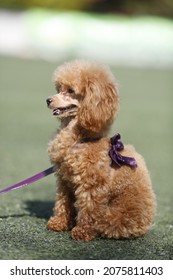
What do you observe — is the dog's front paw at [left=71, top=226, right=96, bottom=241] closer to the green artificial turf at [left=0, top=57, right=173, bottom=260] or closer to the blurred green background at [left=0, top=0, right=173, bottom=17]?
the green artificial turf at [left=0, top=57, right=173, bottom=260]

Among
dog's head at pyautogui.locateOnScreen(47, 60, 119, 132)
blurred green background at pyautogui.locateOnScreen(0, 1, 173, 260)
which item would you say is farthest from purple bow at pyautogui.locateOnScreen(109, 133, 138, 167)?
blurred green background at pyautogui.locateOnScreen(0, 1, 173, 260)

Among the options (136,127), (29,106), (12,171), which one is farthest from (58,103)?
(29,106)

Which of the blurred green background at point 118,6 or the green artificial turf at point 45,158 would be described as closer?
the green artificial turf at point 45,158

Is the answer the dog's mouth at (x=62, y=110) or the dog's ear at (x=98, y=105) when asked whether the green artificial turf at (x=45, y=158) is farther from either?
the dog's mouth at (x=62, y=110)

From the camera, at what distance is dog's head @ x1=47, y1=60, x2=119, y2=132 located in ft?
12.5

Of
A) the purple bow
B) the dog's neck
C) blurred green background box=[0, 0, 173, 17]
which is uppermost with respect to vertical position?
blurred green background box=[0, 0, 173, 17]

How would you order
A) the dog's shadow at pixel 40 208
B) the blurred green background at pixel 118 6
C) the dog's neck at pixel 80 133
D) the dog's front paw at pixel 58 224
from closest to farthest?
the dog's neck at pixel 80 133, the dog's front paw at pixel 58 224, the dog's shadow at pixel 40 208, the blurred green background at pixel 118 6

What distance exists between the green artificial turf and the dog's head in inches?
9.3

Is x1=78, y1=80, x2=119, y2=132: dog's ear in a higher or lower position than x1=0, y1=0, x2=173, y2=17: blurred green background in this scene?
lower

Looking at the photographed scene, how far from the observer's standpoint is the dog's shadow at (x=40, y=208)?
464 cm

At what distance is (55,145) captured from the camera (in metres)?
4.00

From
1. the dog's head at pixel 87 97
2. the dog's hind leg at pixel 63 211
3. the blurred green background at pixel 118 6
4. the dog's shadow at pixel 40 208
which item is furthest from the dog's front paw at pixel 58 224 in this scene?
the blurred green background at pixel 118 6

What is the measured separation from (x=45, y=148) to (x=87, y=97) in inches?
162

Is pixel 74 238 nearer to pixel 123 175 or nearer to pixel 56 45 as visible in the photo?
pixel 123 175
